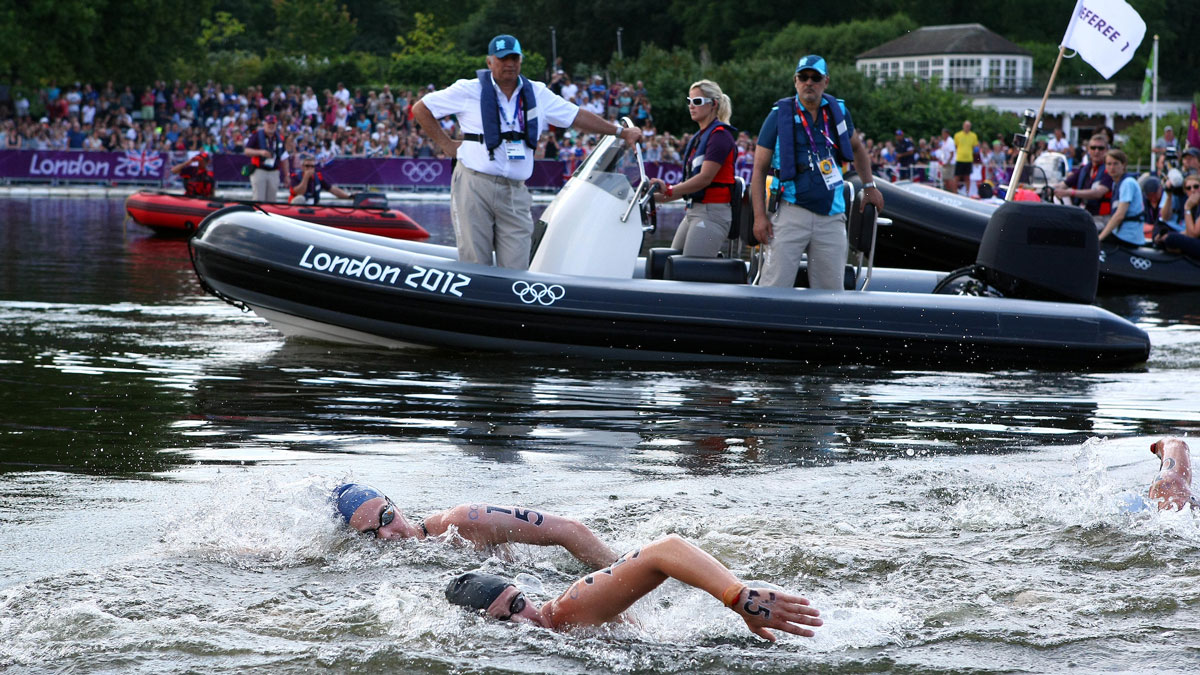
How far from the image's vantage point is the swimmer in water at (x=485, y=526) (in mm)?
4383

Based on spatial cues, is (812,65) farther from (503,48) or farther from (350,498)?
(350,498)

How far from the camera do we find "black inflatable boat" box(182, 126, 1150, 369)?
8391 millimetres

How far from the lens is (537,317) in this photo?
844 centimetres

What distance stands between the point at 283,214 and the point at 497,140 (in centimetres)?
877

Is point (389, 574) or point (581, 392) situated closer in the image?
point (389, 574)

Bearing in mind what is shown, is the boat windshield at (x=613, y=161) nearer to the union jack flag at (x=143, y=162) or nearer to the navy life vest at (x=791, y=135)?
the navy life vest at (x=791, y=135)

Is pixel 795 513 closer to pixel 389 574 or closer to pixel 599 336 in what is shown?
pixel 389 574

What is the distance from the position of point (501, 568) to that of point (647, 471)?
4.22 ft

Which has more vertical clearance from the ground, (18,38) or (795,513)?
(18,38)

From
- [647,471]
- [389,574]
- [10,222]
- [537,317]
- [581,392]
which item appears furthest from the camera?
Result: [10,222]

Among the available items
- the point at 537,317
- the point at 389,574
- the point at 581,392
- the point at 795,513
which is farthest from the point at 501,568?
the point at 537,317

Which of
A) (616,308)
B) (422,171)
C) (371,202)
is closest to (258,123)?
(422,171)

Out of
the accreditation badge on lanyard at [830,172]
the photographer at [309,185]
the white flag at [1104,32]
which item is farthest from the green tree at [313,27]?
the accreditation badge on lanyard at [830,172]

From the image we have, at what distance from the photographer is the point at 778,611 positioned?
11.3 ft
